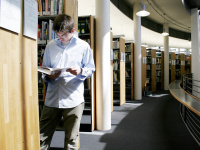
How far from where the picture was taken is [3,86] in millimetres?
842

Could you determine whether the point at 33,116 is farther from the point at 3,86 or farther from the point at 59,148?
the point at 59,148

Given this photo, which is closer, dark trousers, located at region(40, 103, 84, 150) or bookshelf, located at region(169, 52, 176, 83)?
dark trousers, located at region(40, 103, 84, 150)

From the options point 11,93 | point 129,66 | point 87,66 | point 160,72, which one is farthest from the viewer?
point 160,72

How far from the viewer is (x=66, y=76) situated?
1.52 meters

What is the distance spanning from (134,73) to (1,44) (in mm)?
6337

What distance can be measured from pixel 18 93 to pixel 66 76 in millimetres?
592

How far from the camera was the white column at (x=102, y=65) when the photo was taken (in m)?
3.45

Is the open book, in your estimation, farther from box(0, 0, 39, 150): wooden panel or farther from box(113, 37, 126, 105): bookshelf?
box(113, 37, 126, 105): bookshelf

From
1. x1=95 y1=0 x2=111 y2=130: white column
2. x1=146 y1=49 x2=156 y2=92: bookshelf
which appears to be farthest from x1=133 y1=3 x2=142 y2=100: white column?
x1=95 y1=0 x2=111 y2=130: white column

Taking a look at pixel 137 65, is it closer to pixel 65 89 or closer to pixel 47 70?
pixel 65 89

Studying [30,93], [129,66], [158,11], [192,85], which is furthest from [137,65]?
[30,93]

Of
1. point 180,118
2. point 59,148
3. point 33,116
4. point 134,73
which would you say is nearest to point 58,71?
point 33,116

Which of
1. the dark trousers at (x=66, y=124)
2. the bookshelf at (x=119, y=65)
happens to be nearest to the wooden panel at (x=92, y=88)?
the dark trousers at (x=66, y=124)

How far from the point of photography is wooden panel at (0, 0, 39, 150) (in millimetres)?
847
